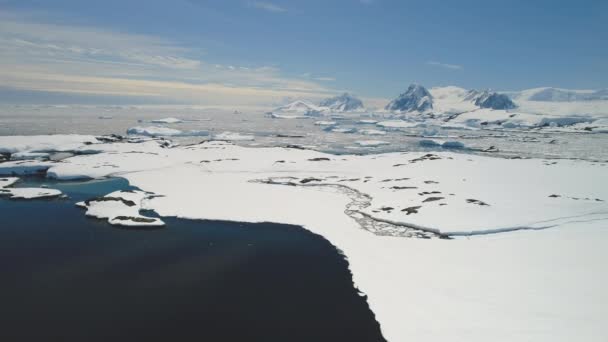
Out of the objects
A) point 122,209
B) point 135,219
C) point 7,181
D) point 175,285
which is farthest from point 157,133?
point 175,285

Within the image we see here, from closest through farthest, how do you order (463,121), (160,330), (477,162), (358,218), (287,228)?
(160,330), (287,228), (358,218), (477,162), (463,121)

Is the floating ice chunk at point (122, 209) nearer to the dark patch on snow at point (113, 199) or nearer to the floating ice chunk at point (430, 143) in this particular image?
the dark patch on snow at point (113, 199)

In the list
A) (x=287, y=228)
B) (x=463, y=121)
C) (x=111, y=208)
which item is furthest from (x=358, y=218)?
(x=463, y=121)

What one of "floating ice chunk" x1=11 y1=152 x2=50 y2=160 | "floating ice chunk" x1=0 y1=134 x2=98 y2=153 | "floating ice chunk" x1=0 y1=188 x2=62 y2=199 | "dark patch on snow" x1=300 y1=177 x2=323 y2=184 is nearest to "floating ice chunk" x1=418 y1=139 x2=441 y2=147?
"dark patch on snow" x1=300 y1=177 x2=323 y2=184

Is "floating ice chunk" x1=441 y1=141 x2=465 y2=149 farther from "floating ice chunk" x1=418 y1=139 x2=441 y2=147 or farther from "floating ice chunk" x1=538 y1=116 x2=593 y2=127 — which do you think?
"floating ice chunk" x1=538 y1=116 x2=593 y2=127

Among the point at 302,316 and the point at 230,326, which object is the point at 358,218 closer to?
the point at 302,316

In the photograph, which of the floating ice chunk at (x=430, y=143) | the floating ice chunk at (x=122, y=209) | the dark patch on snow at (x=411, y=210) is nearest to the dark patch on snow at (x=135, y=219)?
the floating ice chunk at (x=122, y=209)
